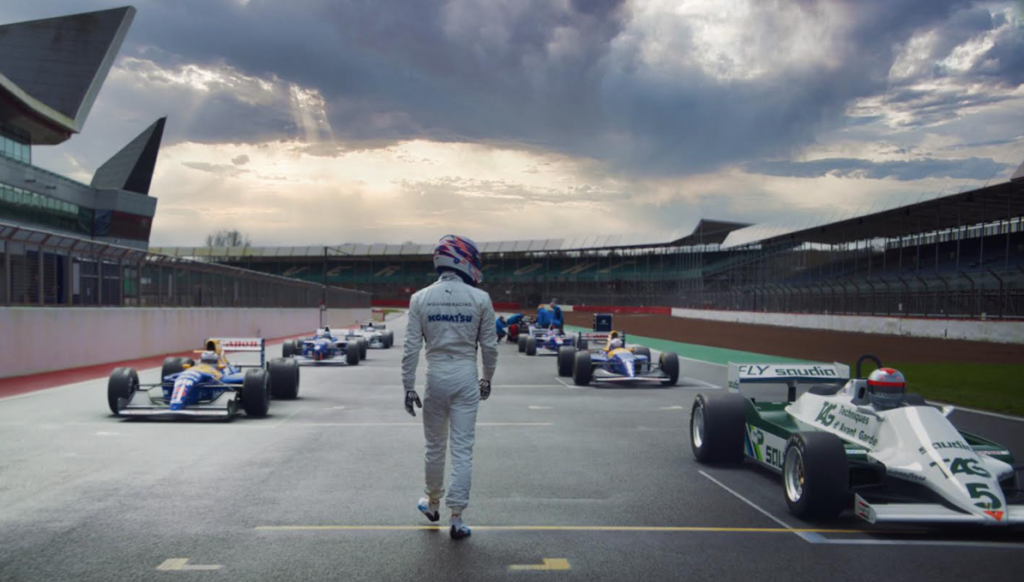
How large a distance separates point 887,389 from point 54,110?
202ft

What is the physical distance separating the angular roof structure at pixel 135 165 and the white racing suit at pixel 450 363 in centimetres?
8352

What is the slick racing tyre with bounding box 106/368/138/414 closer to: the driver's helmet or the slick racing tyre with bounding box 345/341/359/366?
the driver's helmet

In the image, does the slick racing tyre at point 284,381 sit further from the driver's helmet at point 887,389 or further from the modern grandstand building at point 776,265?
the modern grandstand building at point 776,265

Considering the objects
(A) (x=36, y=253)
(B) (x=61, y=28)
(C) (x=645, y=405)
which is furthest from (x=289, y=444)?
(B) (x=61, y=28)

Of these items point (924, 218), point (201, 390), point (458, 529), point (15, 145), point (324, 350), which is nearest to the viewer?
point (458, 529)

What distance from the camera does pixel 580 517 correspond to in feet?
20.5

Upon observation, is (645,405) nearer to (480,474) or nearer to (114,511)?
(480,474)

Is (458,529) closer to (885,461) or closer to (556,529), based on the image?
(556,529)

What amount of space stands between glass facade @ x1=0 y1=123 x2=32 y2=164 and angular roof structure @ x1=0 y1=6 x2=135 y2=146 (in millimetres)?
2374

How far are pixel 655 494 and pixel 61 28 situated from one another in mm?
67476

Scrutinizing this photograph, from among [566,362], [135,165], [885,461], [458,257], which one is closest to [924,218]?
[566,362]

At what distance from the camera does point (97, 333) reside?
21.4 meters

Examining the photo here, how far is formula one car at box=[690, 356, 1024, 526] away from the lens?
18.2 feet

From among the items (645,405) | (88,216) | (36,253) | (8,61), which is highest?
(8,61)
